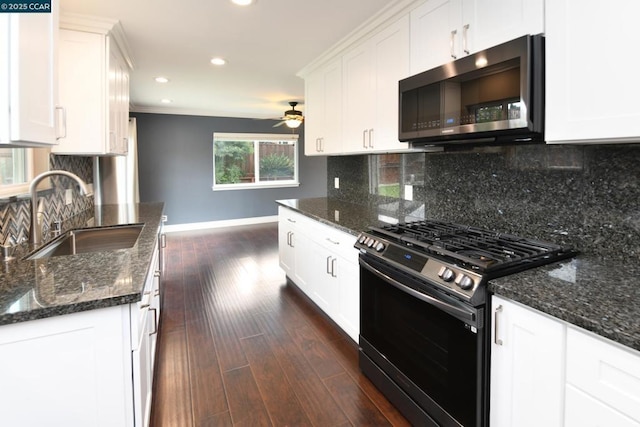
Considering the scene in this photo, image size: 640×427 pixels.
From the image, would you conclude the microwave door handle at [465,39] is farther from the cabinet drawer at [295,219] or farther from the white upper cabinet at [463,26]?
the cabinet drawer at [295,219]

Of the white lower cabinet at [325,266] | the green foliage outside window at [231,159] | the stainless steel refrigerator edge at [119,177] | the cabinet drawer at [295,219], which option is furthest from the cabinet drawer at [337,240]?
the green foliage outside window at [231,159]

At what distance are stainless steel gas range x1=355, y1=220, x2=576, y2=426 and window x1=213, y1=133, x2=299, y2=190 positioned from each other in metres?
5.67

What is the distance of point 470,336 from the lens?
52.1 inches

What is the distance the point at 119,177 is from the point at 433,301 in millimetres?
5758

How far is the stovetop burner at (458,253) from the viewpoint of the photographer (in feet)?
4.31

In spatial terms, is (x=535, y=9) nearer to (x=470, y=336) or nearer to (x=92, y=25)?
(x=470, y=336)

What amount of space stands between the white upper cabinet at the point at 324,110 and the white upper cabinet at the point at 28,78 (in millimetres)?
2116

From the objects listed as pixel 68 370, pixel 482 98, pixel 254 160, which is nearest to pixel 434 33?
pixel 482 98

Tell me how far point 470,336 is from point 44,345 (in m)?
1.48

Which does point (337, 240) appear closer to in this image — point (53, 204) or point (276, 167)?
point (53, 204)

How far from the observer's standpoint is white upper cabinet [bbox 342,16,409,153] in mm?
2268

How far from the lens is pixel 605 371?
3.14 feet

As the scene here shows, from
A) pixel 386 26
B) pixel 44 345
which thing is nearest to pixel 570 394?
pixel 44 345

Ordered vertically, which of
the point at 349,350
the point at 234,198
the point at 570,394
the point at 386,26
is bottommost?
the point at 349,350
